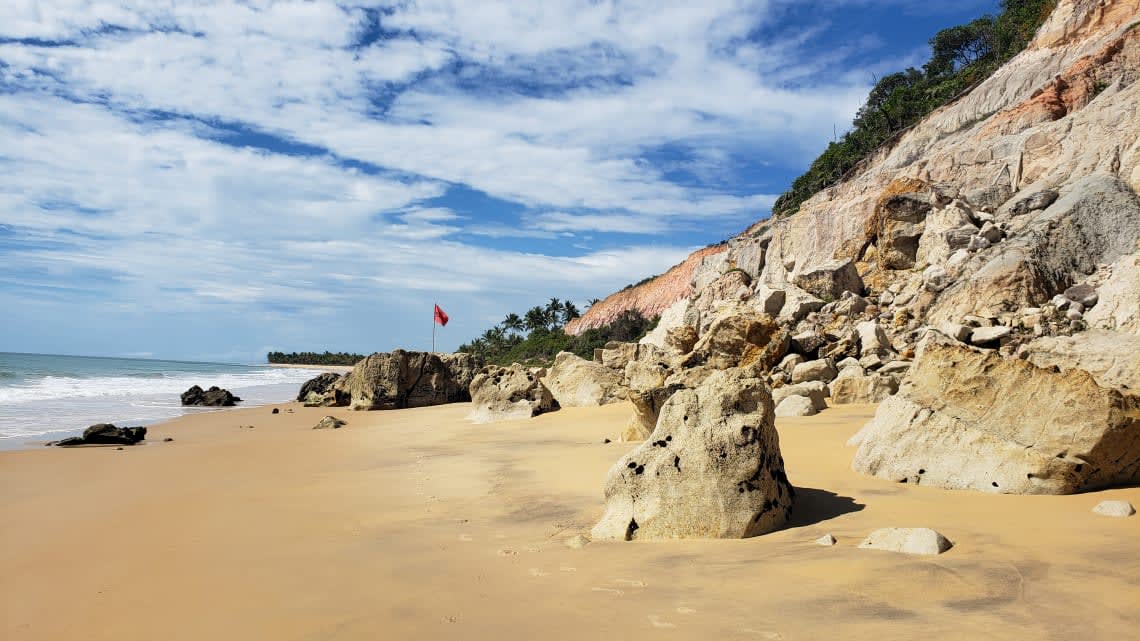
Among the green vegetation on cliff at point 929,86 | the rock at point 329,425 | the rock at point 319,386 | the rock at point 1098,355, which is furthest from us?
the green vegetation on cliff at point 929,86

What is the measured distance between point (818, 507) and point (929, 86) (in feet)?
162

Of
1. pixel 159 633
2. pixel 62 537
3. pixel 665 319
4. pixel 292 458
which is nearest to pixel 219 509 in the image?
pixel 62 537

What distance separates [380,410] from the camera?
1844 centimetres

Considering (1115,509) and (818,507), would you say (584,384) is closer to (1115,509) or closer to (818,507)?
(818,507)

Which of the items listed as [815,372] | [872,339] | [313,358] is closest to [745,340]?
[815,372]

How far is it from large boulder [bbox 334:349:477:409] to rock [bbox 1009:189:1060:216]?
15.4m

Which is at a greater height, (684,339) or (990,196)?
(990,196)

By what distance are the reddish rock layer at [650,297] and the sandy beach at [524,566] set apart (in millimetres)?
41355

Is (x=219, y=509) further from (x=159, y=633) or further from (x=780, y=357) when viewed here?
(x=780, y=357)

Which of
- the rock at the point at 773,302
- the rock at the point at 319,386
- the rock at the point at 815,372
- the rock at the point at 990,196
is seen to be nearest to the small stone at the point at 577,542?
the rock at the point at 815,372

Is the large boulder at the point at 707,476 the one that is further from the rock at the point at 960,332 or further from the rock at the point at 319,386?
the rock at the point at 319,386

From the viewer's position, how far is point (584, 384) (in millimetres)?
14312

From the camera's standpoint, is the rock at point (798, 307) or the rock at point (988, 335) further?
the rock at point (798, 307)

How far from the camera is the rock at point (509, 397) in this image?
43.4ft
